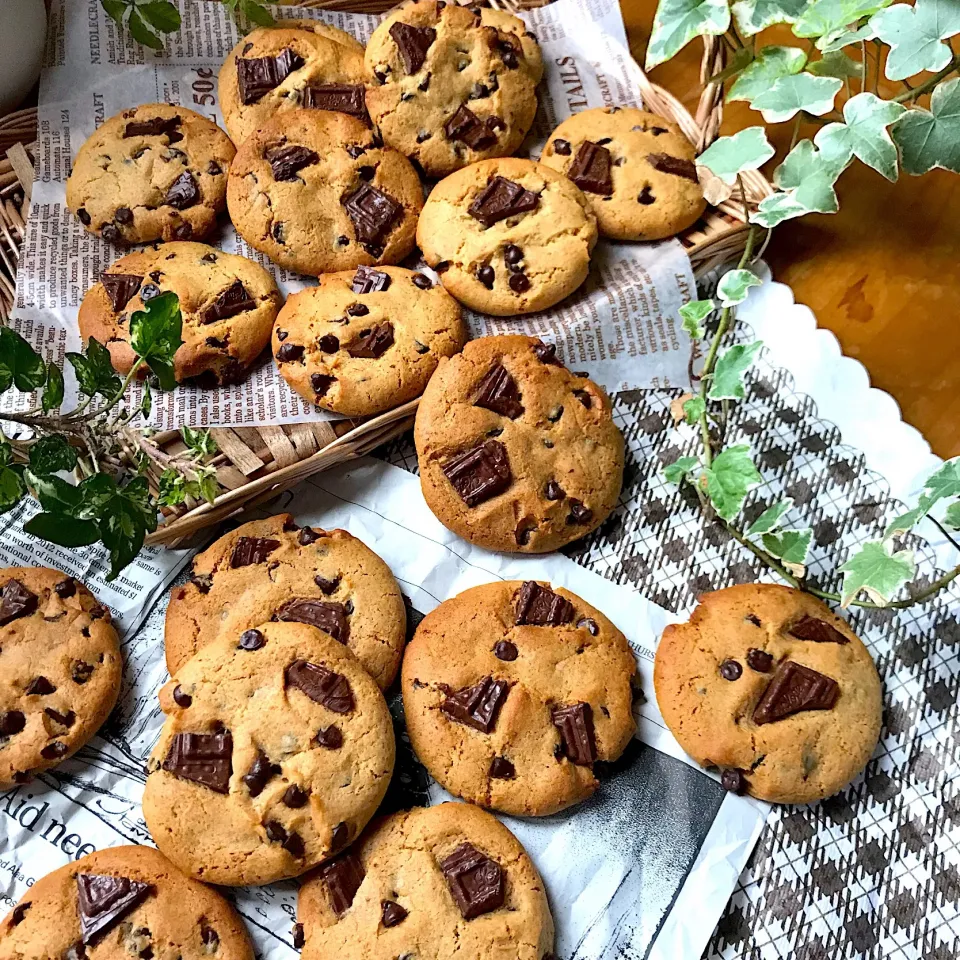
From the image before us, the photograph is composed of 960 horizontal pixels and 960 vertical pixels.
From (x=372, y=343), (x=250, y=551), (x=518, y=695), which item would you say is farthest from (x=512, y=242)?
(x=518, y=695)

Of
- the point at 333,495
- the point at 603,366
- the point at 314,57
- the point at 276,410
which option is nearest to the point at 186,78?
the point at 314,57

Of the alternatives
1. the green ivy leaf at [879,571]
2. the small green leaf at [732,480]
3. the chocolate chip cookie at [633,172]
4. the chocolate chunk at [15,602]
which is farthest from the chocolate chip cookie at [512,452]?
the chocolate chunk at [15,602]

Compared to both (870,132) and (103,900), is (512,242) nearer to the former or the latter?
(870,132)

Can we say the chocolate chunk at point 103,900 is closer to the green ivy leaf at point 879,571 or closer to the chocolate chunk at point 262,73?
the green ivy leaf at point 879,571

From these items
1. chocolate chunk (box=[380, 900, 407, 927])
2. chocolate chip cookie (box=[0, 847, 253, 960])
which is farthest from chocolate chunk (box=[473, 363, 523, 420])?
chocolate chip cookie (box=[0, 847, 253, 960])

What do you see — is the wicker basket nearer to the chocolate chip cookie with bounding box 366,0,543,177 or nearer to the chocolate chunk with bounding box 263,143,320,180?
the chocolate chip cookie with bounding box 366,0,543,177

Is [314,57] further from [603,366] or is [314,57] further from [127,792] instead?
[127,792]
